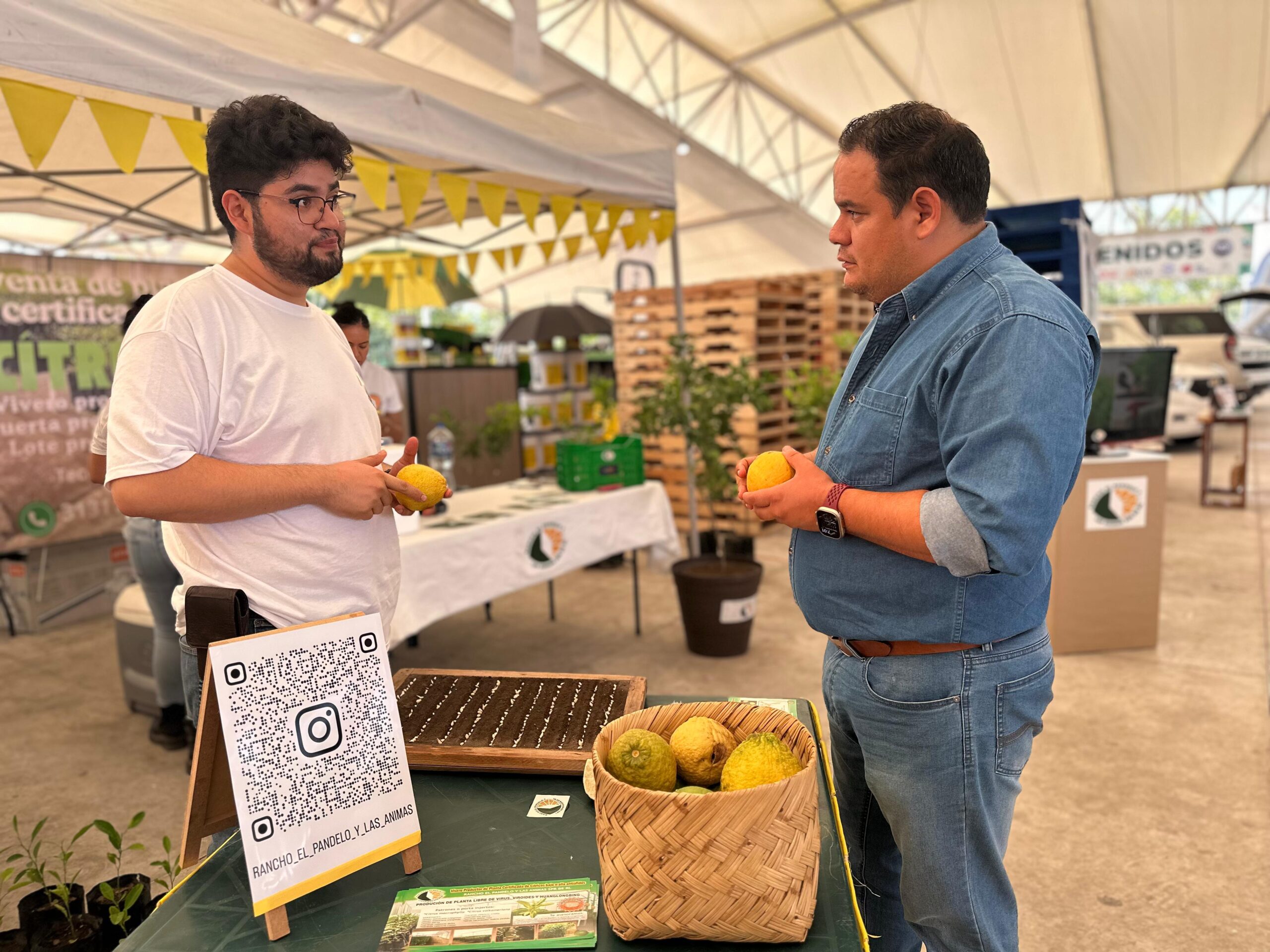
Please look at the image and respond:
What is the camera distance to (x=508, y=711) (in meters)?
1.64

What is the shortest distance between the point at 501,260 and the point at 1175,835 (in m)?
5.05

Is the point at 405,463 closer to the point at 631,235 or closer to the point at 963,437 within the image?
the point at 963,437

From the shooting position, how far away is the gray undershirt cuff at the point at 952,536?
1.12 metres

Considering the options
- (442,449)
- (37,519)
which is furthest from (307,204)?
(37,519)

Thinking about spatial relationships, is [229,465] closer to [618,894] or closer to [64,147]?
[618,894]

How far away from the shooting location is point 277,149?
1.33 metres

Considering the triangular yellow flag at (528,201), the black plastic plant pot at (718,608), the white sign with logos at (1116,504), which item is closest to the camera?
the triangular yellow flag at (528,201)

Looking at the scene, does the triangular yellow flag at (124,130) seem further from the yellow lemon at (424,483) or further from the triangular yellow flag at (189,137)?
the yellow lemon at (424,483)

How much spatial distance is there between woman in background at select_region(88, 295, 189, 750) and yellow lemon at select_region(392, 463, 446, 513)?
178 centimetres

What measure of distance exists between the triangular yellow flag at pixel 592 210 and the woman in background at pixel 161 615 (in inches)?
78.9

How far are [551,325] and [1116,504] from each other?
19.7ft

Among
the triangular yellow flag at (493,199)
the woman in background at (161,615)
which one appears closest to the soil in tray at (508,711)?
the woman in background at (161,615)

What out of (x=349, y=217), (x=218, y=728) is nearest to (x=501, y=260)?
(x=349, y=217)

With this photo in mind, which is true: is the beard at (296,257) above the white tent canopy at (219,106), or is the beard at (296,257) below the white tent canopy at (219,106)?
below
